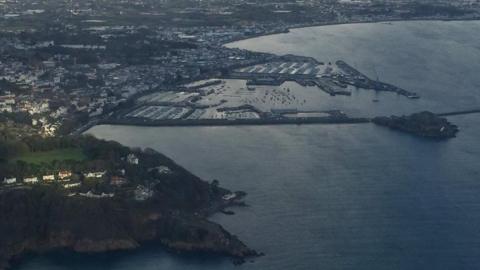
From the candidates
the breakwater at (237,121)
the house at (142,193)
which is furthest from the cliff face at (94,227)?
the breakwater at (237,121)

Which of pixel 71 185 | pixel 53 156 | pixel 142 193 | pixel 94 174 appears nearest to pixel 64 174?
pixel 71 185

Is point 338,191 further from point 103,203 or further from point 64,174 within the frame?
point 64,174

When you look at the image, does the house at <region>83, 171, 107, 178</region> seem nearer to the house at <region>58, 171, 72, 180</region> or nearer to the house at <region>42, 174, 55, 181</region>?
the house at <region>58, 171, 72, 180</region>

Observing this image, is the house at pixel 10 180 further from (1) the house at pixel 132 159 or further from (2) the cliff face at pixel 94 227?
(1) the house at pixel 132 159

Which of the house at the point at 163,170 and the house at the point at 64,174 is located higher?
the house at the point at 64,174

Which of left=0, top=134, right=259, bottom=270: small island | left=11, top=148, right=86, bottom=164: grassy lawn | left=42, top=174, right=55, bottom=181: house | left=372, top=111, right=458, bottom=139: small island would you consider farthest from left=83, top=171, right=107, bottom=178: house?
left=372, top=111, right=458, bottom=139: small island
